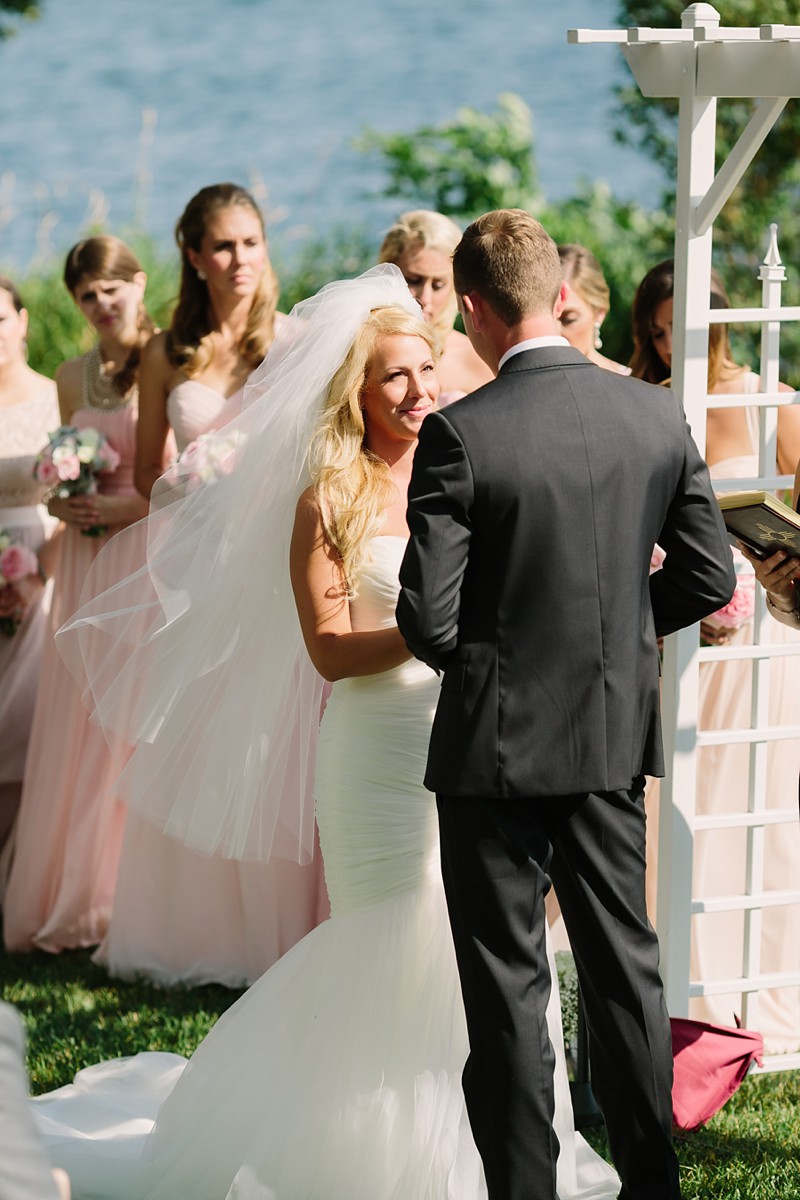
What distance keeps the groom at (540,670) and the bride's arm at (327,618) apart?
1.39 ft

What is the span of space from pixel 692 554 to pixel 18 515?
380 cm

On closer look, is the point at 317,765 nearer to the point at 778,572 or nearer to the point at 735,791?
the point at 778,572

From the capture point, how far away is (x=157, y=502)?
13.4ft

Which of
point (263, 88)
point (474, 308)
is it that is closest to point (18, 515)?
point (474, 308)

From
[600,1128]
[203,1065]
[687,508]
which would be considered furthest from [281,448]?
[600,1128]

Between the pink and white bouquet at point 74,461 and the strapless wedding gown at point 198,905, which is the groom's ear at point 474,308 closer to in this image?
the strapless wedding gown at point 198,905

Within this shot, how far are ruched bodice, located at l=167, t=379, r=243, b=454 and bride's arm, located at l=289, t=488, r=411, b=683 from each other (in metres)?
1.98

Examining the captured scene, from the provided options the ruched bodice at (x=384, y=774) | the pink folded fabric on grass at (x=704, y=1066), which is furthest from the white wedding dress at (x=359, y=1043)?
the pink folded fabric on grass at (x=704, y=1066)

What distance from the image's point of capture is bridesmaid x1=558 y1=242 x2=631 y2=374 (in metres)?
5.45

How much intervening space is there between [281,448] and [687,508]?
113cm

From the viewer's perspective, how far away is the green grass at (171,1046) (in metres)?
3.95

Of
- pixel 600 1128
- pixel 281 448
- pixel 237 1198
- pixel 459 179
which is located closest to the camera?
pixel 237 1198

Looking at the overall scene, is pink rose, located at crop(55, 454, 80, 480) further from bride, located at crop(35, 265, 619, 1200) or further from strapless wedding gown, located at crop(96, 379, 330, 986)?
bride, located at crop(35, 265, 619, 1200)

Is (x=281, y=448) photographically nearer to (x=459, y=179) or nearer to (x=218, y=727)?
(x=218, y=727)
